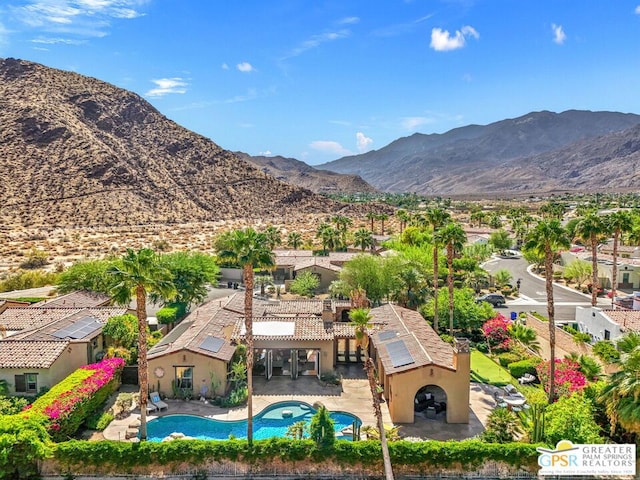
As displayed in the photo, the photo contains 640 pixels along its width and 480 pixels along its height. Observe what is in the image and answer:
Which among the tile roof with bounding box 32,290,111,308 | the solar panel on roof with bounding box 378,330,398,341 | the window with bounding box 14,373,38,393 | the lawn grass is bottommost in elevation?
the lawn grass

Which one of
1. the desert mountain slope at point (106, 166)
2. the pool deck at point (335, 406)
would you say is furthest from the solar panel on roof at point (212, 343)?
the desert mountain slope at point (106, 166)

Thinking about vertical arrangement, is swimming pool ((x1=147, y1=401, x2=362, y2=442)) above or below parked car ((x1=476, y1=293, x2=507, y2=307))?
below

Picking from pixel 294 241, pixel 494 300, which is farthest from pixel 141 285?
pixel 294 241

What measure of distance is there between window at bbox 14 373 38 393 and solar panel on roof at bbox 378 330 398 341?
723 inches

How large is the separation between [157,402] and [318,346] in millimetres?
9458

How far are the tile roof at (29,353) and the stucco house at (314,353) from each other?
476 centimetres

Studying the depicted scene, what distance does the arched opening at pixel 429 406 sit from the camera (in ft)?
82.9

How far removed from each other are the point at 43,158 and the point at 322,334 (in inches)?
4510

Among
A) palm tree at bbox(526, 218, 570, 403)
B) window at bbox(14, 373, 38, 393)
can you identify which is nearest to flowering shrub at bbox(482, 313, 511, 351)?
palm tree at bbox(526, 218, 570, 403)

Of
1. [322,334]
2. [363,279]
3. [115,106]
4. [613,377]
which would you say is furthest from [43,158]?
[613,377]

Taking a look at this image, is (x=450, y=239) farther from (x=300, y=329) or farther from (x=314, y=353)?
(x=300, y=329)

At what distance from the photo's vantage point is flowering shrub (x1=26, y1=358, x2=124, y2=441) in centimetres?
2108

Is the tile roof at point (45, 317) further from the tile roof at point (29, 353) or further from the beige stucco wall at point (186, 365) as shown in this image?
the beige stucco wall at point (186, 365)

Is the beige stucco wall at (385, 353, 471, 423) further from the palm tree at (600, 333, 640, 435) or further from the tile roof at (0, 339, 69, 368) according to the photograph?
the tile roof at (0, 339, 69, 368)
